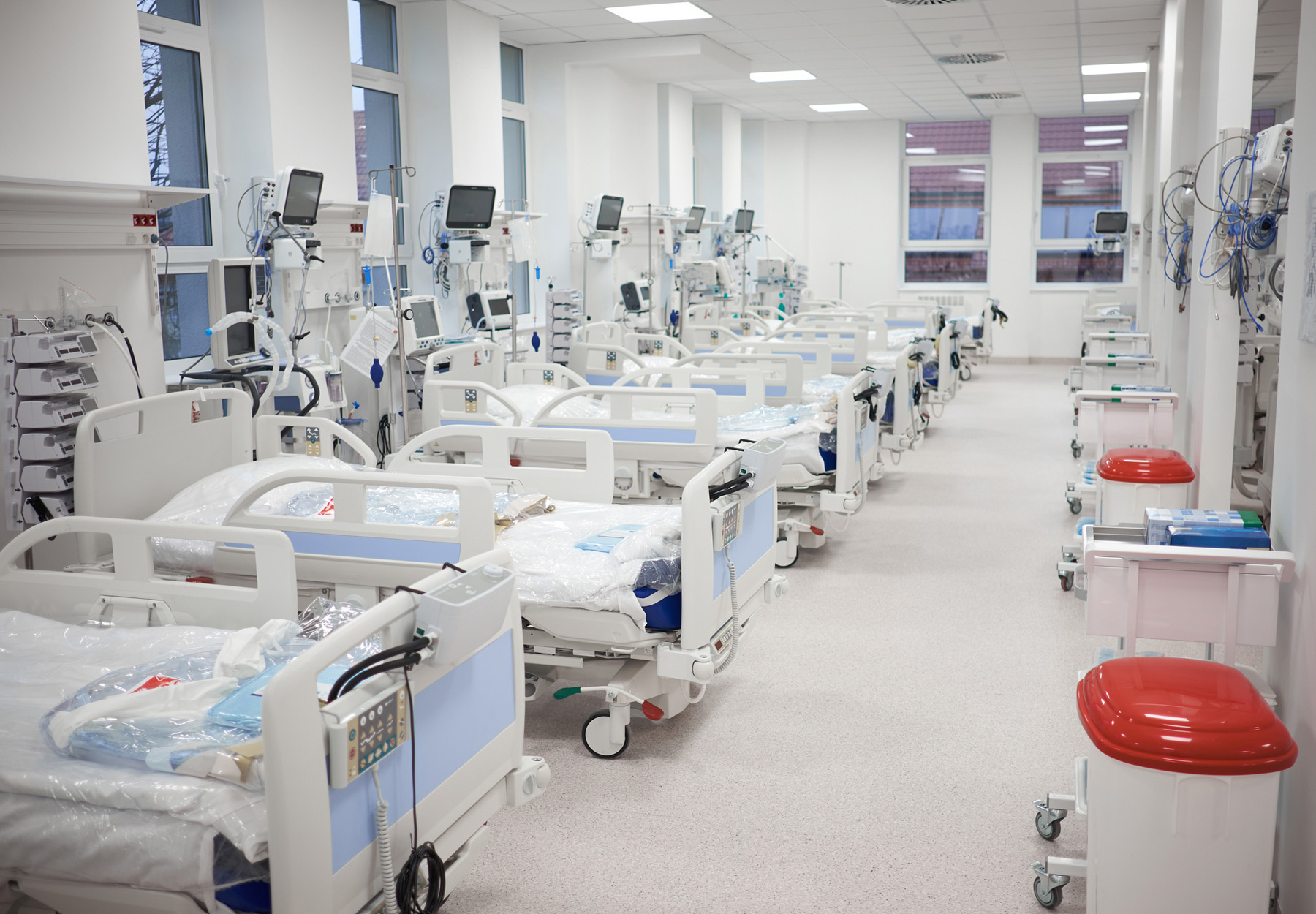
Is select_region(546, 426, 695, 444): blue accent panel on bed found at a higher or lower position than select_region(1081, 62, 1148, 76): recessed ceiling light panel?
lower

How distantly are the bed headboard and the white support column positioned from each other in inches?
144

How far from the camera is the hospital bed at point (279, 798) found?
1.67 metres

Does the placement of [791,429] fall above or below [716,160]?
below

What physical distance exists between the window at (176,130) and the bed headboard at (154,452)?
201cm

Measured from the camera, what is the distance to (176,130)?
223 inches

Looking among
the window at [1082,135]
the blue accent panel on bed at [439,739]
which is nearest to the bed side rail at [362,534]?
the blue accent panel on bed at [439,739]

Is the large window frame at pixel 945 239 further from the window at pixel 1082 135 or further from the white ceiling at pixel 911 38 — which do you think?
the white ceiling at pixel 911 38

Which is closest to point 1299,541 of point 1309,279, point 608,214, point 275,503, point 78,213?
point 1309,279

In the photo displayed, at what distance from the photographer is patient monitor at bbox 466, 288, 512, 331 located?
707 centimetres

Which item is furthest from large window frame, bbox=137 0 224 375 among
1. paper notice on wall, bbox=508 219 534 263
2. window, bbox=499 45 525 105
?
window, bbox=499 45 525 105

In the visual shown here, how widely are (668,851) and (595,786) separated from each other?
405 millimetres

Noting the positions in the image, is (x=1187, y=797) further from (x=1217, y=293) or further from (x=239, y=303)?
(x=239, y=303)

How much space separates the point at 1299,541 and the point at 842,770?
1357 millimetres

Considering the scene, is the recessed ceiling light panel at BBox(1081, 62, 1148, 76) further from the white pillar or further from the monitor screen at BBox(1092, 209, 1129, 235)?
the white pillar
